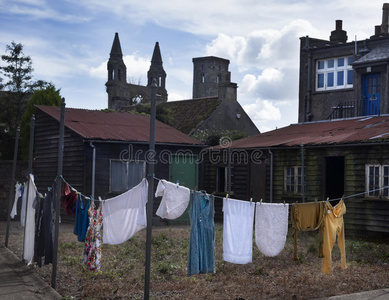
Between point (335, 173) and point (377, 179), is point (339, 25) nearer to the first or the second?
point (335, 173)

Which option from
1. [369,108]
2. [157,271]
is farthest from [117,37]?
[157,271]

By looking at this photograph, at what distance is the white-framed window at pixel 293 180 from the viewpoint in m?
21.0

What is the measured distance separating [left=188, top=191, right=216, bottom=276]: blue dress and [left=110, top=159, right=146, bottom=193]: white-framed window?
42.9 feet

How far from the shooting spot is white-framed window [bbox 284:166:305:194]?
2095 cm

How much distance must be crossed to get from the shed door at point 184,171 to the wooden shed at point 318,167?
0.61 meters

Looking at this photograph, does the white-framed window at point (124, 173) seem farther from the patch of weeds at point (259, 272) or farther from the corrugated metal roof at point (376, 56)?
the patch of weeds at point (259, 272)

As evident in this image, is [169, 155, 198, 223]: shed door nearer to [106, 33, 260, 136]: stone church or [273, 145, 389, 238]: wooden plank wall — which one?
[106, 33, 260, 136]: stone church

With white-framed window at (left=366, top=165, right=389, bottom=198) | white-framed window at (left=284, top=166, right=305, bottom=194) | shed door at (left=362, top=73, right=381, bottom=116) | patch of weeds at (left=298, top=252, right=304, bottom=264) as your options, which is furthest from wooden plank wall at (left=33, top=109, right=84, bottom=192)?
shed door at (left=362, top=73, right=381, bottom=116)

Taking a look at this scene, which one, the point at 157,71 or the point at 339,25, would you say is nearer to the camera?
the point at 339,25

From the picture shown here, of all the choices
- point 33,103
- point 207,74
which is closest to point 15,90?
point 33,103

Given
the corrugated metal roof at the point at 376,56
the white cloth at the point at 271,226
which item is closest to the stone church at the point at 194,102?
the corrugated metal roof at the point at 376,56

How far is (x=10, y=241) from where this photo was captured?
56.3ft

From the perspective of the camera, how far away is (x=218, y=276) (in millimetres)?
11594

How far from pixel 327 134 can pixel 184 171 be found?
6573 millimetres
